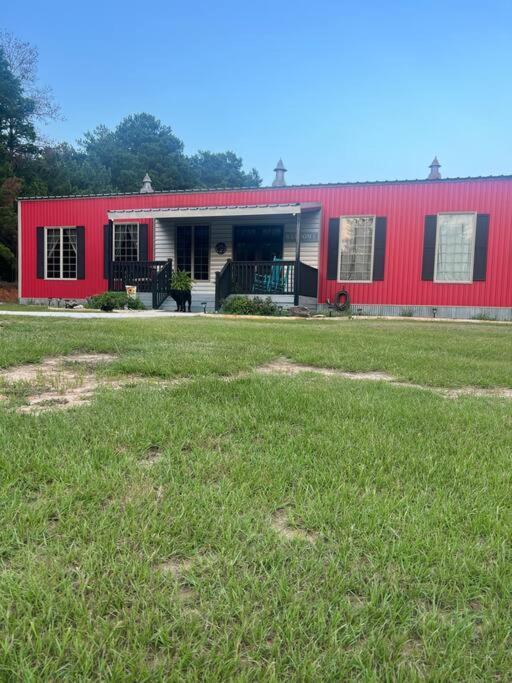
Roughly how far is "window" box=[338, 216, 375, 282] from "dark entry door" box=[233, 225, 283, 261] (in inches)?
77.9

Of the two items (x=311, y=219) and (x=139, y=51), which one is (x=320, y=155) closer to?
(x=139, y=51)

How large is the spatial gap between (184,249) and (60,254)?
4.36 m

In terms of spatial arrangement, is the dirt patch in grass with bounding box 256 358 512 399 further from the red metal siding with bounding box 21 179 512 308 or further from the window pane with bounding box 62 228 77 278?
the window pane with bounding box 62 228 77 278

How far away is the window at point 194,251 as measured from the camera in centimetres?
1526

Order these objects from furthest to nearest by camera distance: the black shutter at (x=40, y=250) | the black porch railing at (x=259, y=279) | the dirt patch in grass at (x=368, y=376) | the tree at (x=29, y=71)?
the tree at (x=29, y=71), the black shutter at (x=40, y=250), the black porch railing at (x=259, y=279), the dirt patch in grass at (x=368, y=376)

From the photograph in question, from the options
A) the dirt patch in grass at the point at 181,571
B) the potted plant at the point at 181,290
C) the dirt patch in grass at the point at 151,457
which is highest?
the potted plant at the point at 181,290

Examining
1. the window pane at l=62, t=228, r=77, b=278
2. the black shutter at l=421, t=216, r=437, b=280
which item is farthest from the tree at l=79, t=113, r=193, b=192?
the black shutter at l=421, t=216, r=437, b=280

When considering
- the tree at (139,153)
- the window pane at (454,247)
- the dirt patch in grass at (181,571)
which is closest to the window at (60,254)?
the window pane at (454,247)

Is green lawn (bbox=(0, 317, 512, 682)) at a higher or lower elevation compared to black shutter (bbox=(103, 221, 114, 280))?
lower

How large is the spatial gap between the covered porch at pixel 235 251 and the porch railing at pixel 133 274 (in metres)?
0.03

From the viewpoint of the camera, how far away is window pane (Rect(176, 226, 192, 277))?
50.3 ft

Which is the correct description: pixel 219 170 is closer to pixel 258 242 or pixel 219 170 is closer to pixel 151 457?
pixel 258 242

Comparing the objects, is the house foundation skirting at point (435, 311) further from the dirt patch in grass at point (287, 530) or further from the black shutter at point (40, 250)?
the dirt patch in grass at point (287, 530)

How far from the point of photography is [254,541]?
1.38m
